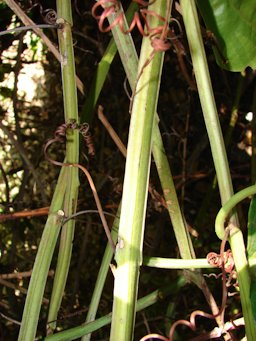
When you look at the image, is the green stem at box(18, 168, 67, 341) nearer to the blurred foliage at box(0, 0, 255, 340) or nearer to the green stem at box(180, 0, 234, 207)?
the green stem at box(180, 0, 234, 207)

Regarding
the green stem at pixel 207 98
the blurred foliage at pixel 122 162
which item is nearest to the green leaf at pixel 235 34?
the green stem at pixel 207 98

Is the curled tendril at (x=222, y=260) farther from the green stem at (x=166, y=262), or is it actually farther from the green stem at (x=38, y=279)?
the green stem at (x=38, y=279)

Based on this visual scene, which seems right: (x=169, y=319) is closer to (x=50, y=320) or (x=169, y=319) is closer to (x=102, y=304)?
(x=102, y=304)

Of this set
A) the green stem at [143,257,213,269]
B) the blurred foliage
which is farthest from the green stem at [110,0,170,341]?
the blurred foliage

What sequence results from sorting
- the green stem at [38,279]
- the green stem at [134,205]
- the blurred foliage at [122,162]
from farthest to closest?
the blurred foliage at [122,162] → the green stem at [38,279] → the green stem at [134,205]

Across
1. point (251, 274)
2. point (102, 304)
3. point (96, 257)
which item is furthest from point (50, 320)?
point (96, 257)

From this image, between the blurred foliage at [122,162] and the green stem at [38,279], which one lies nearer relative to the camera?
the green stem at [38,279]

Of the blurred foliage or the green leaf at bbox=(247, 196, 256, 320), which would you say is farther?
the blurred foliage

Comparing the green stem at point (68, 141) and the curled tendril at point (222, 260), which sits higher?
the green stem at point (68, 141)
